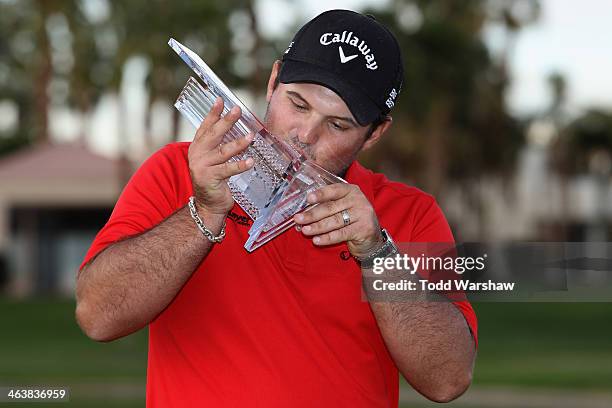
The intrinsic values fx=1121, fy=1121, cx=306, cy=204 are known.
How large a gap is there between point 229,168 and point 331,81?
76 cm

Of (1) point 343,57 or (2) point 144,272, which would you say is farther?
(1) point 343,57

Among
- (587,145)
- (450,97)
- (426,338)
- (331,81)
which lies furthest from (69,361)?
(587,145)

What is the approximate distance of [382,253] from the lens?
345 centimetres

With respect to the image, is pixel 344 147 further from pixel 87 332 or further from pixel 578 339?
pixel 578 339

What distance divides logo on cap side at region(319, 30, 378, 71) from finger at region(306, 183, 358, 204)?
2.15 ft

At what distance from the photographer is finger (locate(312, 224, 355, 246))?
3320mm

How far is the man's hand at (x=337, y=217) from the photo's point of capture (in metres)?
3.29

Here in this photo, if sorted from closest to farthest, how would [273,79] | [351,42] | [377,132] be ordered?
[351,42], [273,79], [377,132]

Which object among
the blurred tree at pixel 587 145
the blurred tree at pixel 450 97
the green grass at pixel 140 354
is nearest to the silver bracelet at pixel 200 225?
the green grass at pixel 140 354

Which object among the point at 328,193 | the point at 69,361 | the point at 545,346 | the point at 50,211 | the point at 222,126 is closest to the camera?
the point at 222,126

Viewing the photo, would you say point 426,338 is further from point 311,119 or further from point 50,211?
point 50,211

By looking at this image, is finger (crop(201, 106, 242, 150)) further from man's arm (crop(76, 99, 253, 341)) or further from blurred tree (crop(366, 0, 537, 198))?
blurred tree (crop(366, 0, 537, 198))

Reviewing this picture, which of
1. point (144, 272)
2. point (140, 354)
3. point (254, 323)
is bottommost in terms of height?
point (140, 354)

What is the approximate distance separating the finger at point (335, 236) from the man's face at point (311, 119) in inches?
17.6
